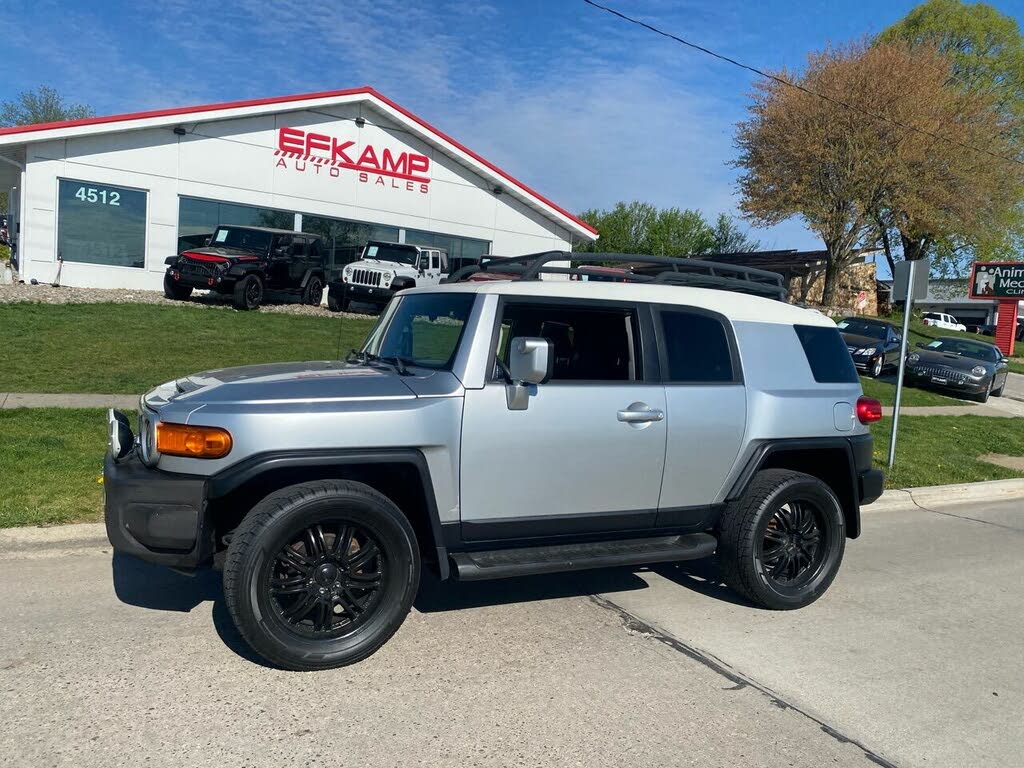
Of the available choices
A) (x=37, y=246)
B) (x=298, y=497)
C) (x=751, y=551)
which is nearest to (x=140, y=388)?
(x=298, y=497)

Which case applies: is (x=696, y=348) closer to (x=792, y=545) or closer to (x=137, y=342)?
(x=792, y=545)

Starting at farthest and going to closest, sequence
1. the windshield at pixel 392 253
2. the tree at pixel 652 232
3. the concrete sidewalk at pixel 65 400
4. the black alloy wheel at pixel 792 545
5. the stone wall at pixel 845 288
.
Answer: the tree at pixel 652 232, the stone wall at pixel 845 288, the windshield at pixel 392 253, the concrete sidewalk at pixel 65 400, the black alloy wheel at pixel 792 545

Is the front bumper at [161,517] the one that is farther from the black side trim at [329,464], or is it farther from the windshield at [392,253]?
the windshield at [392,253]

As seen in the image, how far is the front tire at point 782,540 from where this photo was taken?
15.7 feet

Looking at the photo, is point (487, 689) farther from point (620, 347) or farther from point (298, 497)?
point (620, 347)

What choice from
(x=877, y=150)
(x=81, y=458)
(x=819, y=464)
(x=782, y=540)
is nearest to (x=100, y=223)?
(x=81, y=458)

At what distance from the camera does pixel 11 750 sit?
2.99 m

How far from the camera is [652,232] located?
6656 cm

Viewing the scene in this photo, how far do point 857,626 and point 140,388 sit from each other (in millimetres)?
8852

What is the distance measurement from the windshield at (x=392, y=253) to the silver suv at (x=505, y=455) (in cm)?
1599

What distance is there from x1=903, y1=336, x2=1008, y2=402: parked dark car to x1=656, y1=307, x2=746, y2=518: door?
1631 centimetres

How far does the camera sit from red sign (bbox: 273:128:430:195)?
2319 centimetres

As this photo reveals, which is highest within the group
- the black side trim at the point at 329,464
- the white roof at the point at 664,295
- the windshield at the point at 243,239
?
the windshield at the point at 243,239

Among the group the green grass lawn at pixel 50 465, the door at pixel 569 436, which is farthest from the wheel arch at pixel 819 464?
the green grass lawn at pixel 50 465
